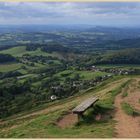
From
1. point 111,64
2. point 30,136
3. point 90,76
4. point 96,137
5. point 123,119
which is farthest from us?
point 111,64

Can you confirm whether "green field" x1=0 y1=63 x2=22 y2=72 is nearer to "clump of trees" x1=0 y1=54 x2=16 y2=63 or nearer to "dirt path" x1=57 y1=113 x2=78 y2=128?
"clump of trees" x1=0 y1=54 x2=16 y2=63

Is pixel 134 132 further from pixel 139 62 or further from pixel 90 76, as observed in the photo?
pixel 139 62

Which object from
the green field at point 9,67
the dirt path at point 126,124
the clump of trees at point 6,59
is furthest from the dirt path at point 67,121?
the clump of trees at point 6,59

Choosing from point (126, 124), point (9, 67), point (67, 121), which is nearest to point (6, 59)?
point (9, 67)

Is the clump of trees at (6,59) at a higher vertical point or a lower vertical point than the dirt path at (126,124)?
lower

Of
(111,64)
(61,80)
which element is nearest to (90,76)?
(61,80)

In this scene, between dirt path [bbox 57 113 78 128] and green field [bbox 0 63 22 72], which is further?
green field [bbox 0 63 22 72]

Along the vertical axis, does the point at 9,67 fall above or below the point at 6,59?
below

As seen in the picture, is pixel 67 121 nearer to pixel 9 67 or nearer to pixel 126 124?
pixel 126 124

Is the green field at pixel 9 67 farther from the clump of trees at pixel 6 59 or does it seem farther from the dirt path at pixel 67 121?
the dirt path at pixel 67 121

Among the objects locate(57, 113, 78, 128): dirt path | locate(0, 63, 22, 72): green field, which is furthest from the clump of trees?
locate(57, 113, 78, 128): dirt path

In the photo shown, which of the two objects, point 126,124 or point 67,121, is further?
point 67,121
